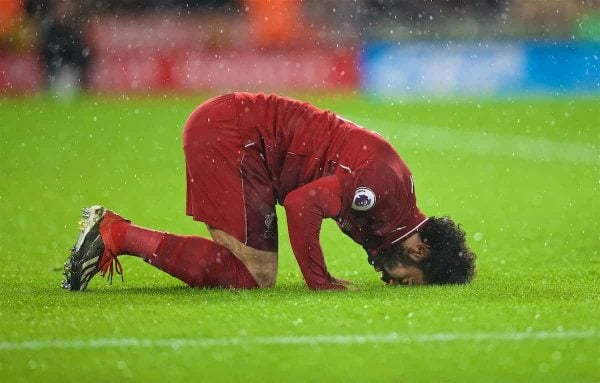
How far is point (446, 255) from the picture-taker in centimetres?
700

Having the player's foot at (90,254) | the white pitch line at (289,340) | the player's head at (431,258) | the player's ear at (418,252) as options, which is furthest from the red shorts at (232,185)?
the white pitch line at (289,340)

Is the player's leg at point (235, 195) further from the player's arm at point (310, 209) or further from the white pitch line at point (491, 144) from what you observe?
the white pitch line at point (491, 144)

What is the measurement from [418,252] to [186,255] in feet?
4.30

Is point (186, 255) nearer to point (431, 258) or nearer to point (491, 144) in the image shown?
point (431, 258)

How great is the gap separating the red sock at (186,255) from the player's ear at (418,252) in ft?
3.03

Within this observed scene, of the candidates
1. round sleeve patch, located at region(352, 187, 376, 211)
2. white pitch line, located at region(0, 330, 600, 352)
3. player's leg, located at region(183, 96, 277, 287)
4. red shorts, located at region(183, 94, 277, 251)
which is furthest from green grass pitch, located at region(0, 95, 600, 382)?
round sleeve patch, located at region(352, 187, 376, 211)

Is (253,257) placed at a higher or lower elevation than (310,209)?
lower

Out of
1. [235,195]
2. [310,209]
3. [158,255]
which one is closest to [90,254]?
[158,255]

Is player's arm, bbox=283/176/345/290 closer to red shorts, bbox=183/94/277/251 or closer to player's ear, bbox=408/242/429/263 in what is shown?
red shorts, bbox=183/94/277/251

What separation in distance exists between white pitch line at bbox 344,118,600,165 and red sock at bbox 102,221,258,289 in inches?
350

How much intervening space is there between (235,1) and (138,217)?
16.1 m

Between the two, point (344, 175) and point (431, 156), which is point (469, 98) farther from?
point (344, 175)

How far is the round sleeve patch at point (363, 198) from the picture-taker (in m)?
6.55

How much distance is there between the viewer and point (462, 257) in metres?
7.09
